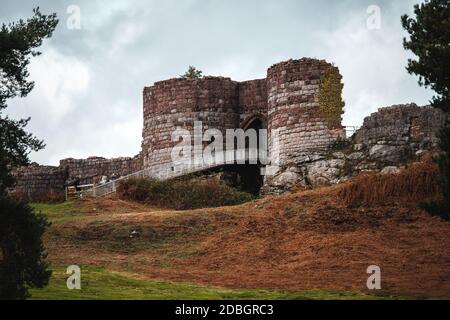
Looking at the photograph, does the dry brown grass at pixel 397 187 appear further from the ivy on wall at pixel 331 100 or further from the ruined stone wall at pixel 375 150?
the ivy on wall at pixel 331 100

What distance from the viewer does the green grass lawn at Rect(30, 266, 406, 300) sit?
804 inches

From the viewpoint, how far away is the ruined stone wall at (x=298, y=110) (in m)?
41.2

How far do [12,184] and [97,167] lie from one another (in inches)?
1144

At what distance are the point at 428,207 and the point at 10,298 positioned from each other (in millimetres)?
10094

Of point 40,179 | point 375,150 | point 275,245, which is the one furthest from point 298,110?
point 40,179

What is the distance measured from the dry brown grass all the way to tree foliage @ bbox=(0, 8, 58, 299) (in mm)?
12435

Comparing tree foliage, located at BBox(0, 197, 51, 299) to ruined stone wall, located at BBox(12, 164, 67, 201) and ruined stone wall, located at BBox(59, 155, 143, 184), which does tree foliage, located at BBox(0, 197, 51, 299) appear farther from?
ruined stone wall, located at BBox(12, 164, 67, 201)

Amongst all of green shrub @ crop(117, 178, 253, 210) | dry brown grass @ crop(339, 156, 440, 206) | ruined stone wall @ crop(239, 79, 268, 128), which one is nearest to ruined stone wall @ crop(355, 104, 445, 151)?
dry brown grass @ crop(339, 156, 440, 206)

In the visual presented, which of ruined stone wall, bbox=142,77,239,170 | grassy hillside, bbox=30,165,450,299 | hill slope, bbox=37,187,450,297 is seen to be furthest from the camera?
ruined stone wall, bbox=142,77,239,170

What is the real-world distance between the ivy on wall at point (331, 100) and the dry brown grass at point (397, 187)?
9.32 m

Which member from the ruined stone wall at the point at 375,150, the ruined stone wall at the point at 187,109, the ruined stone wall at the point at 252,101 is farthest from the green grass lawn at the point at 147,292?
the ruined stone wall at the point at 252,101

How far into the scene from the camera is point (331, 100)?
4144 cm

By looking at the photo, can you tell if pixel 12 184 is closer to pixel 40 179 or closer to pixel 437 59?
pixel 437 59
